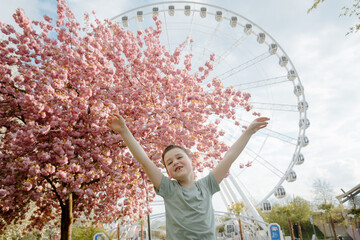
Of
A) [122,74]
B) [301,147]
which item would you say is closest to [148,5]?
[122,74]

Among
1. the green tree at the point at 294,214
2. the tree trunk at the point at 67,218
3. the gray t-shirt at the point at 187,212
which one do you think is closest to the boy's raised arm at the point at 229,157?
the gray t-shirt at the point at 187,212

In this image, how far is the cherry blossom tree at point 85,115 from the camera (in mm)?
7156

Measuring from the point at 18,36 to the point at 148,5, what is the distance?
1142cm

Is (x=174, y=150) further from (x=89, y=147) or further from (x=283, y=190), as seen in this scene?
(x=283, y=190)

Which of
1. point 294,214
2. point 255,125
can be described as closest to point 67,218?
point 255,125

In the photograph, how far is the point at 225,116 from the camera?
37.6 feet

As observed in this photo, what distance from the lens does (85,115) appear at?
7.82m

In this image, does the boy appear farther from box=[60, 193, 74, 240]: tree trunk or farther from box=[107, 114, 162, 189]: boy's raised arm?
box=[60, 193, 74, 240]: tree trunk

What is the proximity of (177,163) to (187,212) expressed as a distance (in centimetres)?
43

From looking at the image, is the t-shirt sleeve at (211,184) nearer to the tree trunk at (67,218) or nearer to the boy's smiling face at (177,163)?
the boy's smiling face at (177,163)

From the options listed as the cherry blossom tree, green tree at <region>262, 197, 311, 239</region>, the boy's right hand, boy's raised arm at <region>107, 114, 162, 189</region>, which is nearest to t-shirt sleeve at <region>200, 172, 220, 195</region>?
boy's raised arm at <region>107, 114, 162, 189</region>

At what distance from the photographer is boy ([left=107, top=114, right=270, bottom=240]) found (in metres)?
1.90

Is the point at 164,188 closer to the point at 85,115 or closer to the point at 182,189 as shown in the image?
the point at 182,189

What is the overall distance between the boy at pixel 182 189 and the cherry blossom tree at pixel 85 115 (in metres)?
A: 5.43
